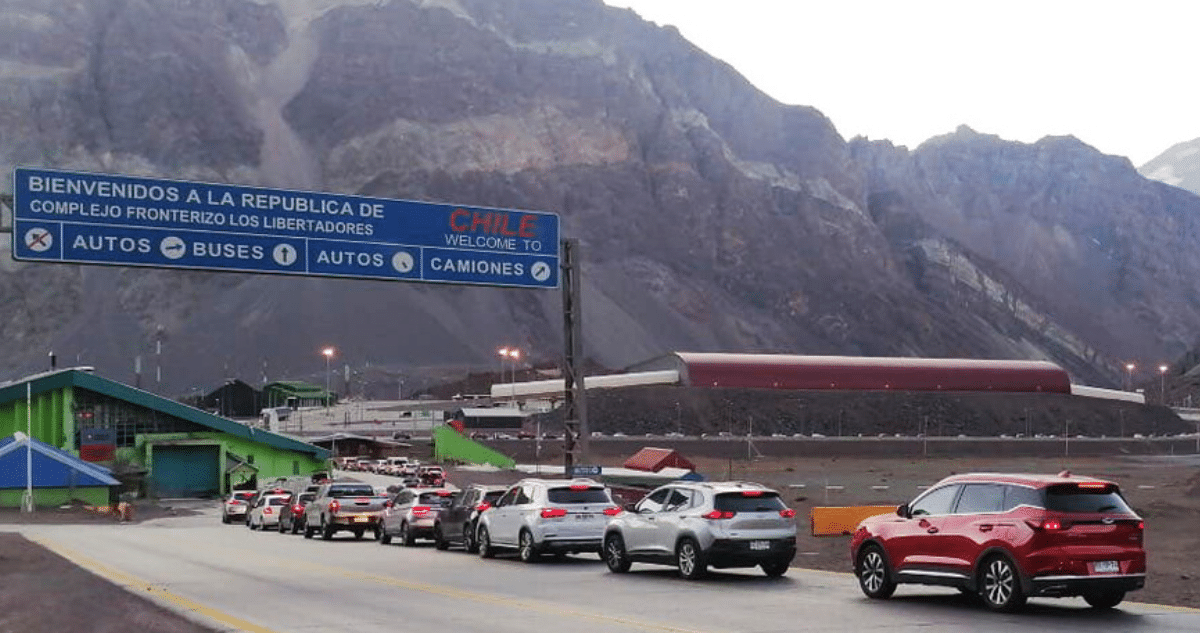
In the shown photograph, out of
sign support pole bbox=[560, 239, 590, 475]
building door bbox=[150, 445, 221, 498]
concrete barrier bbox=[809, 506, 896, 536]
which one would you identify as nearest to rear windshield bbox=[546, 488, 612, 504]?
concrete barrier bbox=[809, 506, 896, 536]

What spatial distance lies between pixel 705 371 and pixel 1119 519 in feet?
410

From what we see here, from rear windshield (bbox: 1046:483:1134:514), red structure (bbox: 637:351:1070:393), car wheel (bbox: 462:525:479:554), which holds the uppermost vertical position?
red structure (bbox: 637:351:1070:393)

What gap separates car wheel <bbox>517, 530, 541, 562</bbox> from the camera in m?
30.2

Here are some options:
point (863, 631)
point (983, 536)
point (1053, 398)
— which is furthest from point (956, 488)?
point (1053, 398)

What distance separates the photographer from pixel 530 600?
21.9 m

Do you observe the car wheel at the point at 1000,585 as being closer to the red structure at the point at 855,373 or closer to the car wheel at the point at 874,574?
the car wheel at the point at 874,574

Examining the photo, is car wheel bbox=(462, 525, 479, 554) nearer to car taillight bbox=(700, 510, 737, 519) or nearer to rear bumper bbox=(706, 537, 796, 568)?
rear bumper bbox=(706, 537, 796, 568)

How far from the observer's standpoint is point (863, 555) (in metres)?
21.6

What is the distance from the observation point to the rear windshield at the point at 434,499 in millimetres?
37125

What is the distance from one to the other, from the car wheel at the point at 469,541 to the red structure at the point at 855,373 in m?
108

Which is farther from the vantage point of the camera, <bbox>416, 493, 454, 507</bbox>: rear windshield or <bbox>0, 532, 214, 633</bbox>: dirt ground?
<bbox>416, 493, 454, 507</bbox>: rear windshield

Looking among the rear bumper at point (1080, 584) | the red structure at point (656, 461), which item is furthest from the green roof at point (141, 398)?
the rear bumper at point (1080, 584)

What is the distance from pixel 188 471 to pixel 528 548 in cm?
6577

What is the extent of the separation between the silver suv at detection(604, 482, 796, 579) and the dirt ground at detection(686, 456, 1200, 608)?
3.30 m
